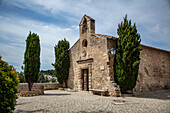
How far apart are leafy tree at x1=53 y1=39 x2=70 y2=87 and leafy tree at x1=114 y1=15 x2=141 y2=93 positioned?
21.3 feet

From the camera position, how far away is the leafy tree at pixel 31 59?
9.86 meters

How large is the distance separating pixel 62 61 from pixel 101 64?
17.2 feet

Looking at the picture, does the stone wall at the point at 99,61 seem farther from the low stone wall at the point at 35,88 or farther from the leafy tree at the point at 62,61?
the low stone wall at the point at 35,88

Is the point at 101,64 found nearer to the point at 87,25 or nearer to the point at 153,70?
the point at 87,25

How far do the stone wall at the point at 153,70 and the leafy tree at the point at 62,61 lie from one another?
698 cm

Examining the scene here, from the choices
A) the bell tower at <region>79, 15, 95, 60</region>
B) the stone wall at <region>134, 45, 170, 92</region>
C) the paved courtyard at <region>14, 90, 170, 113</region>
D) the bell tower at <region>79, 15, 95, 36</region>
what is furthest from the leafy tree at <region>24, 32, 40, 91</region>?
the stone wall at <region>134, 45, 170, 92</region>

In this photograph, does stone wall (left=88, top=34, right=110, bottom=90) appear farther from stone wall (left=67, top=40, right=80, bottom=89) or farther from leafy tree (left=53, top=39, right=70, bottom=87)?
leafy tree (left=53, top=39, right=70, bottom=87)

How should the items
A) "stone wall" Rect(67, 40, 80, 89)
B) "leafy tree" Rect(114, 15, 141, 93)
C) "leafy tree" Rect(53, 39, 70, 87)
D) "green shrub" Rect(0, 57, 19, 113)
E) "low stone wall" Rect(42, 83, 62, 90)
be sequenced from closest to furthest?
"green shrub" Rect(0, 57, 19, 113), "leafy tree" Rect(114, 15, 141, 93), "stone wall" Rect(67, 40, 80, 89), "leafy tree" Rect(53, 39, 70, 87), "low stone wall" Rect(42, 83, 62, 90)

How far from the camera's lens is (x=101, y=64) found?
34.4 feet

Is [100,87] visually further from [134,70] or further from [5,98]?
[5,98]

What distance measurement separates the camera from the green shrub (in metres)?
3.40

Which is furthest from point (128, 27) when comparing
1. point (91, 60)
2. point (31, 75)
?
point (31, 75)

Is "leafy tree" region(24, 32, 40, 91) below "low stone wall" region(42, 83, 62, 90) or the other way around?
the other way around

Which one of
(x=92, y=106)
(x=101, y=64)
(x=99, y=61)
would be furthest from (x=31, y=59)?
(x=92, y=106)
